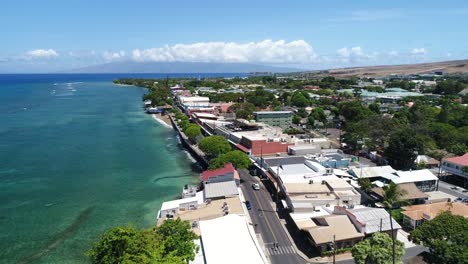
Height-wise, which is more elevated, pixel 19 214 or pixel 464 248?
pixel 464 248

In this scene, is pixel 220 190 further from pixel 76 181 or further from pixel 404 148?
pixel 404 148

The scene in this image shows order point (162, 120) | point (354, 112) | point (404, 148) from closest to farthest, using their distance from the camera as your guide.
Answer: point (404, 148), point (354, 112), point (162, 120)

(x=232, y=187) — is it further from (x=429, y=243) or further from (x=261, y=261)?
(x=429, y=243)

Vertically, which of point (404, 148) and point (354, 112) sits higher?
point (354, 112)

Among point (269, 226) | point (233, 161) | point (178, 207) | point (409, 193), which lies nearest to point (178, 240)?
point (178, 207)

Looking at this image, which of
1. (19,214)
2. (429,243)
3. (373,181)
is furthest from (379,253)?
(19,214)

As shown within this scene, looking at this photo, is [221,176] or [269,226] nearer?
[269,226]

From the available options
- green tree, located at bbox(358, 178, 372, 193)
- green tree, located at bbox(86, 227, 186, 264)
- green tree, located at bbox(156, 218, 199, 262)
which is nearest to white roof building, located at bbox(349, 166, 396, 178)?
green tree, located at bbox(358, 178, 372, 193)

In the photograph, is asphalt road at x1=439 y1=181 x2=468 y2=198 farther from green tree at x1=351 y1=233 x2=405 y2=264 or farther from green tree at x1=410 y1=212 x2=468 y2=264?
green tree at x1=351 y1=233 x2=405 y2=264
